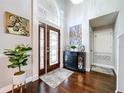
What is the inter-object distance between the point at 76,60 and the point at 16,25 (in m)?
3.06

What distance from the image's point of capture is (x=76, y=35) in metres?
5.30

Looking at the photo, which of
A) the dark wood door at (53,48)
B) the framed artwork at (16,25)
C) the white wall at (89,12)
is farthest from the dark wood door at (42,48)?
the white wall at (89,12)

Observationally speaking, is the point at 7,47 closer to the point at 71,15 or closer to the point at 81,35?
the point at 81,35

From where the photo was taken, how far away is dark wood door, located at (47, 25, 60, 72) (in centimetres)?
436

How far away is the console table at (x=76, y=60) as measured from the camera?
15.0 ft

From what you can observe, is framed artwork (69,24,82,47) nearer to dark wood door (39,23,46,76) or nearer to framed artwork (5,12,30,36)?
dark wood door (39,23,46,76)

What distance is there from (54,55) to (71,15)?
2555 mm

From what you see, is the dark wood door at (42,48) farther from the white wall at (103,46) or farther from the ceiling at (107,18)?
the white wall at (103,46)

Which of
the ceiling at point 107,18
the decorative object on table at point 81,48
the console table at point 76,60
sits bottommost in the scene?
the console table at point 76,60

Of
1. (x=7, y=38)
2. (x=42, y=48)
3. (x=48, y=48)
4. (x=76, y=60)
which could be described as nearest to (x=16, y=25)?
(x=7, y=38)

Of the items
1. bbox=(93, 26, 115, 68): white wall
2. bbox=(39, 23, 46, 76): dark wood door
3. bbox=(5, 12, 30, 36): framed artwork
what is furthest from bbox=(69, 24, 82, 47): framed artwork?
bbox=(5, 12, 30, 36): framed artwork

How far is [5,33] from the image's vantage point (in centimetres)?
249

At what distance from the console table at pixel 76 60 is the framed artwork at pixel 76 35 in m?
0.68

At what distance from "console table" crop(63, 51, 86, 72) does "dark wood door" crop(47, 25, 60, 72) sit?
0.54 meters
